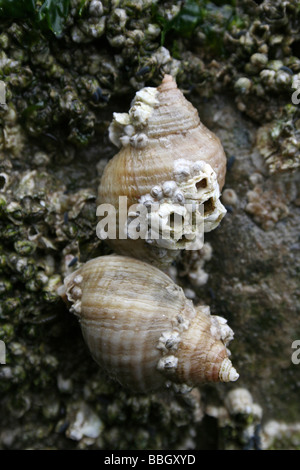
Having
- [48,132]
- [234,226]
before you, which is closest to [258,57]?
[234,226]

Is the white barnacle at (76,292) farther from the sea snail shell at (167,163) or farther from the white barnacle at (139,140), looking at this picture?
the white barnacle at (139,140)

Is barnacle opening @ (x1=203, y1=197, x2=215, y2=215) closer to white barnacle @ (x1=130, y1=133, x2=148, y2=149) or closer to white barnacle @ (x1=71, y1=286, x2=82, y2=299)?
white barnacle @ (x1=130, y1=133, x2=148, y2=149)

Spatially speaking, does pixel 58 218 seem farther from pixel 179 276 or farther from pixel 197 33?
pixel 197 33

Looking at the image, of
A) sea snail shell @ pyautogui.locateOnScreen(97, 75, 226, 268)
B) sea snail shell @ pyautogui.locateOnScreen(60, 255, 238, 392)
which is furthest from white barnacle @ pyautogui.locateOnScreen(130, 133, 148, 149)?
sea snail shell @ pyautogui.locateOnScreen(60, 255, 238, 392)

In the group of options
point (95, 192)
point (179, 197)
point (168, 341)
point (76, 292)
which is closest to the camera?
point (179, 197)

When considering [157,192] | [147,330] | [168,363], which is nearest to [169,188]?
[157,192]

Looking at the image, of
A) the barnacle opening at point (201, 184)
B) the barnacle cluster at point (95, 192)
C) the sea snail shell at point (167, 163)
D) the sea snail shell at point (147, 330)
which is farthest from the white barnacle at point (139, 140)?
the sea snail shell at point (147, 330)

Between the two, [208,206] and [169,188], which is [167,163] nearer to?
[169,188]
